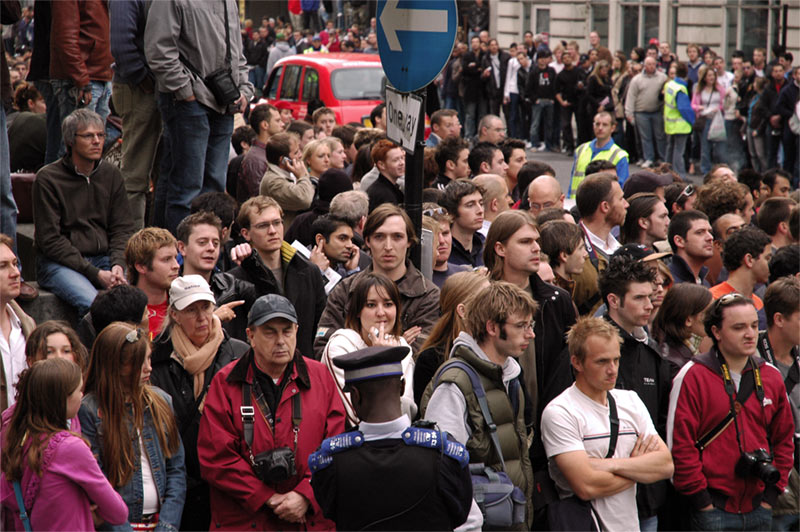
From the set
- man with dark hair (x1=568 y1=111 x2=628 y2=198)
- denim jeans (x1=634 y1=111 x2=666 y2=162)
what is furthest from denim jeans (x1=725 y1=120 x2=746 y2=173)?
man with dark hair (x1=568 y1=111 x2=628 y2=198)

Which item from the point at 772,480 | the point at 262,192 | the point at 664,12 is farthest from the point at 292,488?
the point at 664,12

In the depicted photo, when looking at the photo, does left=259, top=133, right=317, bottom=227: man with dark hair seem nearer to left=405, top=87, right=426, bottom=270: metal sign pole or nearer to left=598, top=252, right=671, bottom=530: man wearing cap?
left=405, top=87, right=426, bottom=270: metal sign pole

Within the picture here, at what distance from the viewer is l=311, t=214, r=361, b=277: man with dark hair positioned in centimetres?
784

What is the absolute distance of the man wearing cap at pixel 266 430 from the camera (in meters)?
5.32

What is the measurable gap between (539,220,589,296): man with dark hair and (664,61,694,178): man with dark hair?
14.9m

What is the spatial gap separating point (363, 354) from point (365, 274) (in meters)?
1.97

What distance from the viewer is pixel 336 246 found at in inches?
309

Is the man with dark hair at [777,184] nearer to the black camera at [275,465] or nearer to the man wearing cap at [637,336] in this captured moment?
the man wearing cap at [637,336]

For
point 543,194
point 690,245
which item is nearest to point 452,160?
point 543,194

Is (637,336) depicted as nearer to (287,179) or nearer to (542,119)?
(287,179)

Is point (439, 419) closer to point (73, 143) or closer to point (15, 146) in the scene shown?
point (73, 143)

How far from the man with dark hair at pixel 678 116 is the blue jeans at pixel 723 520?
52.6ft

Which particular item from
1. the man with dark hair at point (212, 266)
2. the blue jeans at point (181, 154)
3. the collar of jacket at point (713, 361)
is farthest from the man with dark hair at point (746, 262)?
the blue jeans at point (181, 154)

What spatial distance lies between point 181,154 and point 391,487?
544 centimetres
